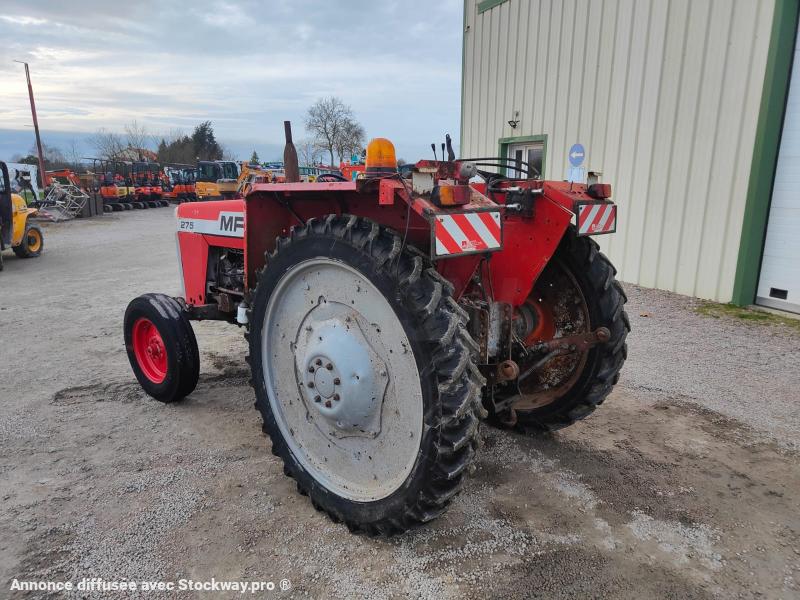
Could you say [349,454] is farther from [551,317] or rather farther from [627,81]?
[627,81]

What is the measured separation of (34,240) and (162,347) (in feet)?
33.1

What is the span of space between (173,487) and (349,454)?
41.9 inches

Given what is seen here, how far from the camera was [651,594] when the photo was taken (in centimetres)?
209

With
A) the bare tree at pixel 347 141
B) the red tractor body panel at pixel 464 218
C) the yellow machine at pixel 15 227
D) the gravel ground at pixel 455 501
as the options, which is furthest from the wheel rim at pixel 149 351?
the bare tree at pixel 347 141

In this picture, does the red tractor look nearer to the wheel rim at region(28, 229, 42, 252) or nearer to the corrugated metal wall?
the corrugated metal wall

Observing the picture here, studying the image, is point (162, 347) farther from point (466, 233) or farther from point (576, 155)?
point (576, 155)

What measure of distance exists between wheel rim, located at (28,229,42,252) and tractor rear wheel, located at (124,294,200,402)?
31.6ft

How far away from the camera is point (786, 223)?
6168 millimetres

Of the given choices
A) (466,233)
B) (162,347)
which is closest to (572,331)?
(466,233)

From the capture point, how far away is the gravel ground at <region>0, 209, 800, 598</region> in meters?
2.20

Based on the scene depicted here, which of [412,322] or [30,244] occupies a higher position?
[412,322]

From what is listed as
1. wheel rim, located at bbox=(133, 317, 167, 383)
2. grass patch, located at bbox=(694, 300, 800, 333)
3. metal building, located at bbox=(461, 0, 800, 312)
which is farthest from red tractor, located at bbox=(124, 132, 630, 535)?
metal building, located at bbox=(461, 0, 800, 312)

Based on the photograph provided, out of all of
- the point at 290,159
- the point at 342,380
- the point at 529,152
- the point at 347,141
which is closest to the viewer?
the point at 342,380

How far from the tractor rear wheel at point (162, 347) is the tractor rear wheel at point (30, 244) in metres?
9.25
